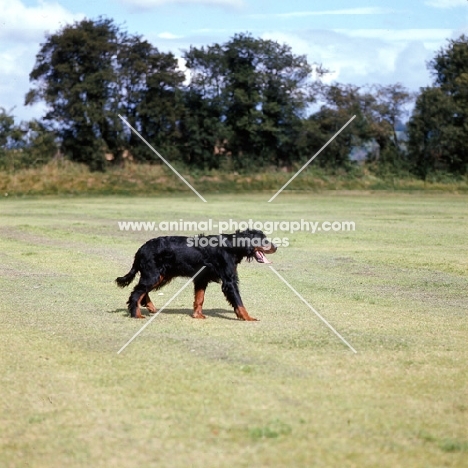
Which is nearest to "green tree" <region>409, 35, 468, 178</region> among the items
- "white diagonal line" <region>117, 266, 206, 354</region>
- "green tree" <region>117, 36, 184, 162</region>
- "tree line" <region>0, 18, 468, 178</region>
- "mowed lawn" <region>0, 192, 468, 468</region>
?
"tree line" <region>0, 18, 468, 178</region>

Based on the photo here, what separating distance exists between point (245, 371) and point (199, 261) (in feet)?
11.2

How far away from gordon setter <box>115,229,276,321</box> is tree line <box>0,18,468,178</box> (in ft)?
173

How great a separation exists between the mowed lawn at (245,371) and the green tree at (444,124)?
152 ft

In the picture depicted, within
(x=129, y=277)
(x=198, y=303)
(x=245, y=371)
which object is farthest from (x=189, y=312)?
(x=245, y=371)

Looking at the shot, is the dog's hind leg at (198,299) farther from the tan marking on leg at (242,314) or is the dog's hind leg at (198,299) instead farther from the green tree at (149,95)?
the green tree at (149,95)

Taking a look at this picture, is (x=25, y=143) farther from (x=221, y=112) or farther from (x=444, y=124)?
(x=444, y=124)

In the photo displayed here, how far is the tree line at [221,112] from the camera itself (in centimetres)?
6469

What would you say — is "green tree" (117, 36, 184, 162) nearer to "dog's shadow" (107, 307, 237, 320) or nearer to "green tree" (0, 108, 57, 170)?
"green tree" (0, 108, 57, 170)

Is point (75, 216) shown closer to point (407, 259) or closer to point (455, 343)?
point (407, 259)

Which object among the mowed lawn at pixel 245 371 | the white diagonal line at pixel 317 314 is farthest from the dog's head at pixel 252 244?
the white diagonal line at pixel 317 314

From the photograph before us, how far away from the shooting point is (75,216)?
37.1 m

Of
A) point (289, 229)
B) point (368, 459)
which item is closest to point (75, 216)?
point (289, 229)

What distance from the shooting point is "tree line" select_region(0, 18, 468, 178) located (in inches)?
2547

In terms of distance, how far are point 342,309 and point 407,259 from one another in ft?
25.4
